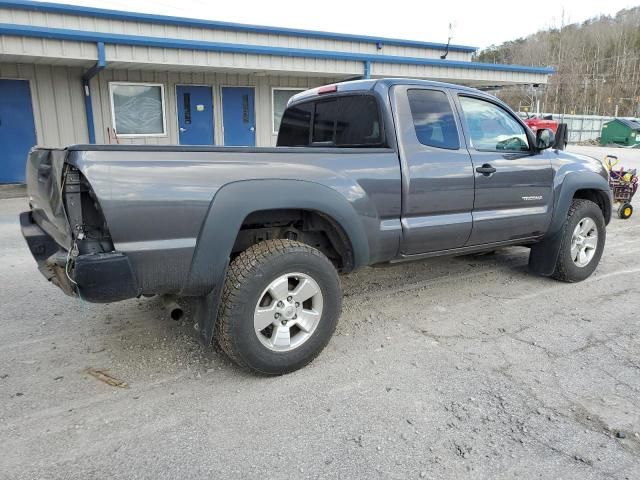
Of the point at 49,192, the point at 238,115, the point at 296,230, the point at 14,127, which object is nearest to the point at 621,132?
the point at 238,115

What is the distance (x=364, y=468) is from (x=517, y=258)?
4.36 meters

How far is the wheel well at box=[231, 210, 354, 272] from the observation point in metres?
3.30

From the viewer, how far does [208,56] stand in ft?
37.0

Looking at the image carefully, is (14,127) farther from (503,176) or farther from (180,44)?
Result: (503,176)

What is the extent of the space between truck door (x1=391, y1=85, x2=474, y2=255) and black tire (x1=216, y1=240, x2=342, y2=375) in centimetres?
85

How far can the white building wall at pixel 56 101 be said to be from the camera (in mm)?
11172

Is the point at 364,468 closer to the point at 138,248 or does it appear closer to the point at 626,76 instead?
the point at 138,248

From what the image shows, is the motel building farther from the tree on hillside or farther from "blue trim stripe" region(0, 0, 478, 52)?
the tree on hillside

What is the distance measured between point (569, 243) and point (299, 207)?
319 cm

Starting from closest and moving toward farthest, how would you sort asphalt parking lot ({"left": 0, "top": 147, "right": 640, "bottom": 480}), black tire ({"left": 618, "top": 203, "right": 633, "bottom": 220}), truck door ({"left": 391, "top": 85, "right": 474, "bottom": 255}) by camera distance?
asphalt parking lot ({"left": 0, "top": 147, "right": 640, "bottom": 480}), truck door ({"left": 391, "top": 85, "right": 474, "bottom": 255}), black tire ({"left": 618, "top": 203, "right": 633, "bottom": 220})

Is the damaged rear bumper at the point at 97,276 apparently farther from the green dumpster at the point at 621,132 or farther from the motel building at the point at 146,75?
the green dumpster at the point at 621,132

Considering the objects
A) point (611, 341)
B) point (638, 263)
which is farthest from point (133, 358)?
point (638, 263)

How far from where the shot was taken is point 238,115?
46.0ft

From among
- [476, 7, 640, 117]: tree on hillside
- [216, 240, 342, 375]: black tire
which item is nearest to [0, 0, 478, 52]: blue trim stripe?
[216, 240, 342, 375]: black tire
